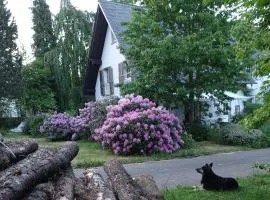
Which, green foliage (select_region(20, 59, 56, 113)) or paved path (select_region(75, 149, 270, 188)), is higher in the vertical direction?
green foliage (select_region(20, 59, 56, 113))

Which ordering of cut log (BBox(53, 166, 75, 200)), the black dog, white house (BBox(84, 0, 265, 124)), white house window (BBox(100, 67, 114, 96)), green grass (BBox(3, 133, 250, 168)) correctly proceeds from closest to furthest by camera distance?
cut log (BBox(53, 166, 75, 200))
the black dog
green grass (BBox(3, 133, 250, 168))
white house (BBox(84, 0, 265, 124))
white house window (BBox(100, 67, 114, 96))

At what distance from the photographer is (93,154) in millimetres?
15188

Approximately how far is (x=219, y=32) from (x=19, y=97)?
18099 mm

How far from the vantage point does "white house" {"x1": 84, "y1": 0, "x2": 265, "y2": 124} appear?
26.3 metres

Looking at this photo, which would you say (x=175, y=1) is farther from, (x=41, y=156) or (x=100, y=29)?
(x=41, y=156)

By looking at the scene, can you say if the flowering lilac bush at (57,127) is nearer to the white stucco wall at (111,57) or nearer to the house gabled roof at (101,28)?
the house gabled roof at (101,28)

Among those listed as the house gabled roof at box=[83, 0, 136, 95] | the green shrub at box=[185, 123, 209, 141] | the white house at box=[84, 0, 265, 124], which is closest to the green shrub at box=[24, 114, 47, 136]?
the white house at box=[84, 0, 265, 124]

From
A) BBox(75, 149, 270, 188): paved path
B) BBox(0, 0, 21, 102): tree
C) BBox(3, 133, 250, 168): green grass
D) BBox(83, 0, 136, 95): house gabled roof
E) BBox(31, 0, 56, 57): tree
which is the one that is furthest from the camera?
BBox(31, 0, 56, 57): tree

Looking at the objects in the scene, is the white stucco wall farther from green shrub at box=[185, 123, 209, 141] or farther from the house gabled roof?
green shrub at box=[185, 123, 209, 141]

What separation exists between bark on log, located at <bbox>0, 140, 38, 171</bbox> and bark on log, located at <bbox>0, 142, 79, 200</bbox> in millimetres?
142

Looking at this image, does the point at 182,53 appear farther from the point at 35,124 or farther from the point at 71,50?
the point at 71,50

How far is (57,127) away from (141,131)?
28.0 ft

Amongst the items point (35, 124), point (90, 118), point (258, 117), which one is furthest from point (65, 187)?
point (35, 124)

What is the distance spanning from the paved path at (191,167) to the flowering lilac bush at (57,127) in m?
9.68
